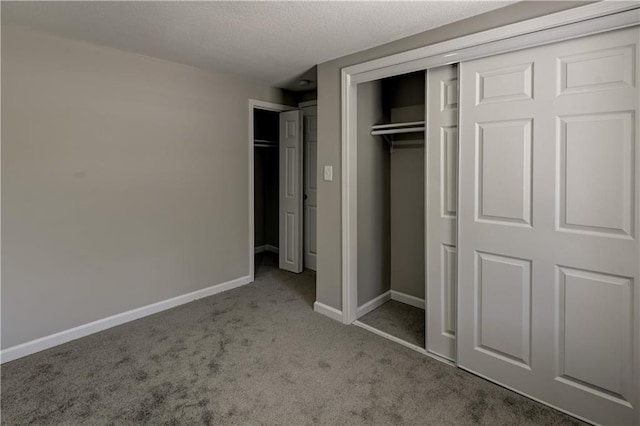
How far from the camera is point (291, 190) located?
4.34 meters

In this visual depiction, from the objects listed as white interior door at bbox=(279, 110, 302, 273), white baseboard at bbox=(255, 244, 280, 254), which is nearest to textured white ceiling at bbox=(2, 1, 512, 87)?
white interior door at bbox=(279, 110, 302, 273)

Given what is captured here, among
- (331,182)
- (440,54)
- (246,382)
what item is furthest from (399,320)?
(440,54)

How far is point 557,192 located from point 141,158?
3.04 meters

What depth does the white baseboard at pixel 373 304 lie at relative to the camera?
3.06 meters

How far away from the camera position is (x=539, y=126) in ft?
6.11

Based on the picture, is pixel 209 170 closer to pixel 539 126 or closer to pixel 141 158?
pixel 141 158

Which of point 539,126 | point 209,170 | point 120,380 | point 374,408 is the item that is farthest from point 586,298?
point 209,170

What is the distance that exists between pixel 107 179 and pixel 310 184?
231cm

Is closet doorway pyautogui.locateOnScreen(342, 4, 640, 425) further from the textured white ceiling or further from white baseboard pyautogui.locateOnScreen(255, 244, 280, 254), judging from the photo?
white baseboard pyautogui.locateOnScreen(255, 244, 280, 254)

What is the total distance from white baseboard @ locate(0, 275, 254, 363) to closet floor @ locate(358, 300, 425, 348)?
160cm

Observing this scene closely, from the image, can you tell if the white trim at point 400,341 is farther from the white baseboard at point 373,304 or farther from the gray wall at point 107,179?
the gray wall at point 107,179

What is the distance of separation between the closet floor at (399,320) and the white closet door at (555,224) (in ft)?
1.70

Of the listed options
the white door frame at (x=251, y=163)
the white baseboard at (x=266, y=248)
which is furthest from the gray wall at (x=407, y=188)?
the white baseboard at (x=266, y=248)

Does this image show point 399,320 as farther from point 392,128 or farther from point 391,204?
point 392,128
